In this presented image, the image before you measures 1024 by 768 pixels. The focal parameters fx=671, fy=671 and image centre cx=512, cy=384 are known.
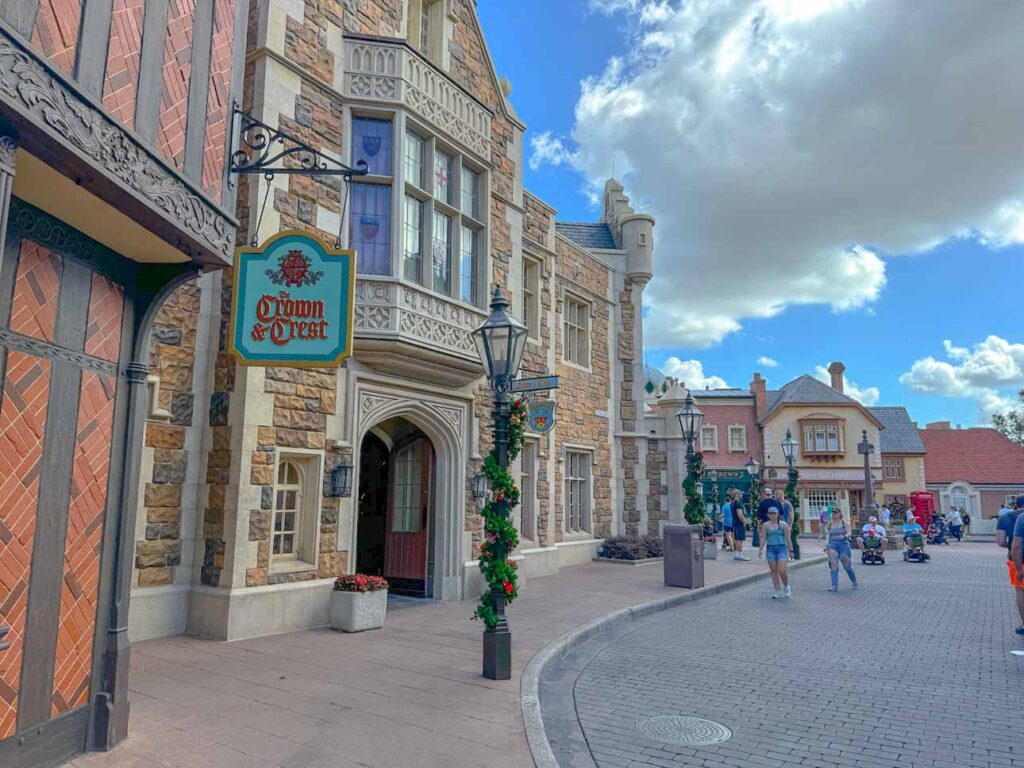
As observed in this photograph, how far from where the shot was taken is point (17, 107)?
297 cm

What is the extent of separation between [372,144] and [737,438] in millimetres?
40230

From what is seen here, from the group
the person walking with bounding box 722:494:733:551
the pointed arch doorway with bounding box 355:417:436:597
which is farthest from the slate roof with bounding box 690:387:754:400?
the pointed arch doorway with bounding box 355:417:436:597

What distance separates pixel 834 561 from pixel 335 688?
11.0 meters

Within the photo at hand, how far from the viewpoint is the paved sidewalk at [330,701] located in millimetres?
4508

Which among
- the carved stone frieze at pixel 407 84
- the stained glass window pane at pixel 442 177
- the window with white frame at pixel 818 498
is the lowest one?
the window with white frame at pixel 818 498

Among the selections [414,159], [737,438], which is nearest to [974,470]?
[737,438]

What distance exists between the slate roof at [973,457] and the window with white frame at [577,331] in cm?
3839

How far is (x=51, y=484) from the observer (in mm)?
4195

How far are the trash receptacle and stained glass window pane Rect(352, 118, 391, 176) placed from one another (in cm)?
832

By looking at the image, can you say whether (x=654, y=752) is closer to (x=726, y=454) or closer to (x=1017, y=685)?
(x=1017, y=685)

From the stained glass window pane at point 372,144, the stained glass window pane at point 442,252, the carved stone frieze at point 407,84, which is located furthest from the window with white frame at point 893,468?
the stained glass window pane at point 372,144

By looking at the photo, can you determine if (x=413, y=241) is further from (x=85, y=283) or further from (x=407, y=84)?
(x=85, y=283)

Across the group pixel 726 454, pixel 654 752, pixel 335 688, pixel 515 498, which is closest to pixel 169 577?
pixel 335 688

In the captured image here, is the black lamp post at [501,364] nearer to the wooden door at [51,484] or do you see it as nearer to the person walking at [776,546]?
the wooden door at [51,484]
